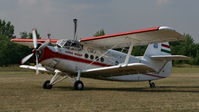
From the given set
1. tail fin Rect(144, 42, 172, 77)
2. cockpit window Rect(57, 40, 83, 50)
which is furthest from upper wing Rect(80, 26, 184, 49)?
tail fin Rect(144, 42, 172, 77)

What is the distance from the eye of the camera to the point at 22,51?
190 feet

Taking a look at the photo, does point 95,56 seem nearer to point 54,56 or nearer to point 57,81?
point 57,81

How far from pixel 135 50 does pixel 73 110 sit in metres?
72.9

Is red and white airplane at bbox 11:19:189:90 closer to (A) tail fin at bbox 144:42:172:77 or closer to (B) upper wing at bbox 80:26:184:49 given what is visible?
(B) upper wing at bbox 80:26:184:49

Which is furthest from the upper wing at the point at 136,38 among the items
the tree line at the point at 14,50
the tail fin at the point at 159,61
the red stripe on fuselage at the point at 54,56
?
the tree line at the point at 14,50

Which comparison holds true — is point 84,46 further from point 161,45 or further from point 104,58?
point 161,45

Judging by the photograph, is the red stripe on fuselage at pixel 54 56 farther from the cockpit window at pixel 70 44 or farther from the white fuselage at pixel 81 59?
the cockpit window at pixel 70 44

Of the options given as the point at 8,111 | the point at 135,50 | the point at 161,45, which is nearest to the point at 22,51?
the point at 135,50

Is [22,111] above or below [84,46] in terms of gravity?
below

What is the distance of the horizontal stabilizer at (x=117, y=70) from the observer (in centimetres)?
1401

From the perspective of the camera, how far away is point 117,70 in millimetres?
14680

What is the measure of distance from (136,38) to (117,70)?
1636mm

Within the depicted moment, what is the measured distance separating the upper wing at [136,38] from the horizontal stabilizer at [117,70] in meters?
1.21

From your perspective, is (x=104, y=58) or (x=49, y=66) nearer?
(x=49, y=66)
